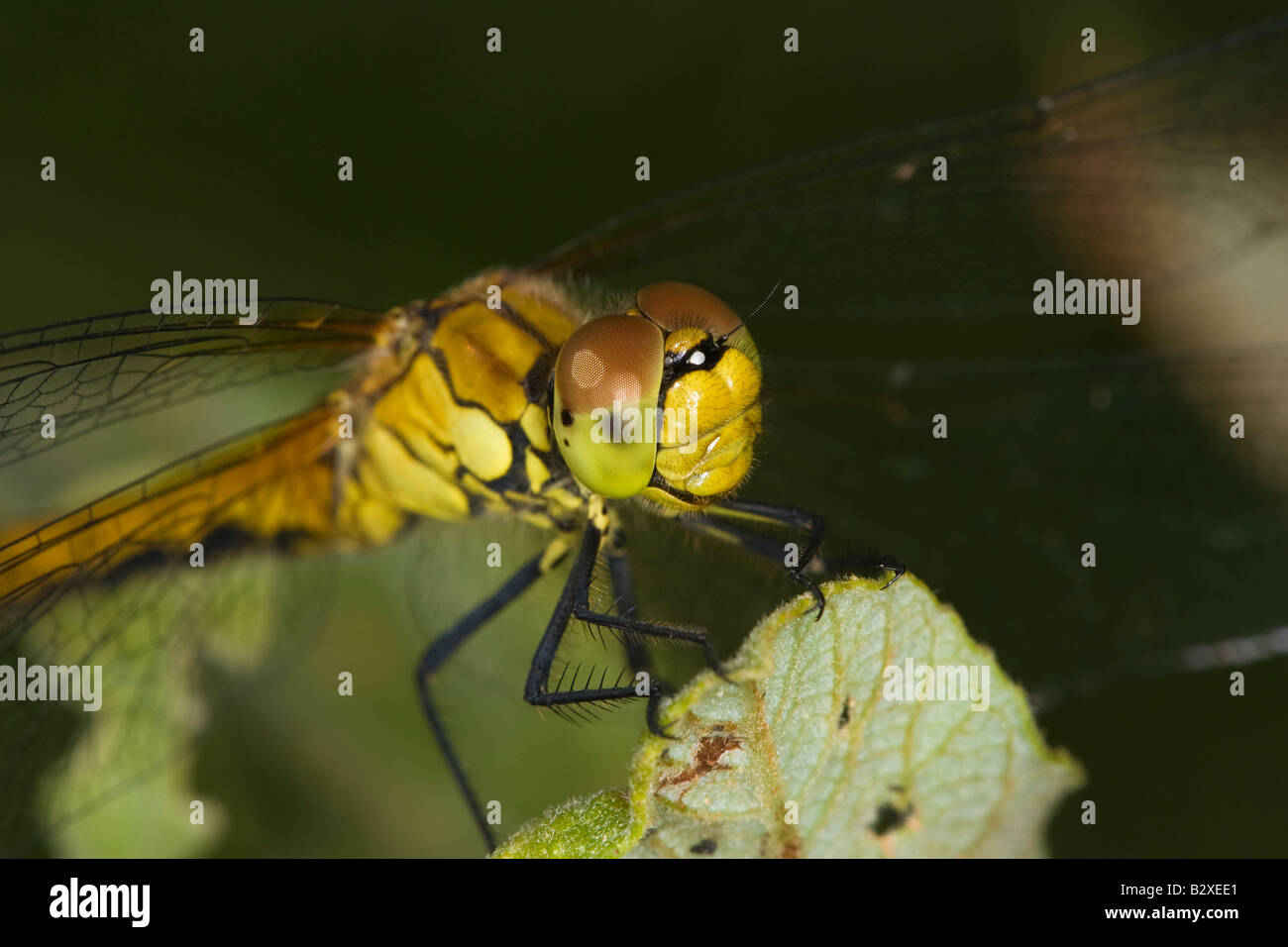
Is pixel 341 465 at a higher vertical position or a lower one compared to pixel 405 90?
lower

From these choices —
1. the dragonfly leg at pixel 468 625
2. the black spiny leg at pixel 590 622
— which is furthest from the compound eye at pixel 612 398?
the dragonfly leg at pixel 468 625

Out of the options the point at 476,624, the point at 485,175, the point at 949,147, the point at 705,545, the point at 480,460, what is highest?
the point at 485,175

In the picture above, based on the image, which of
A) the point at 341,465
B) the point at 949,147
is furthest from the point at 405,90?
the point at 949,147

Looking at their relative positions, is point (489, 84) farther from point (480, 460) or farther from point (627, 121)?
point (480, 460)

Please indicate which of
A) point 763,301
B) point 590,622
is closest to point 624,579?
point 590,622

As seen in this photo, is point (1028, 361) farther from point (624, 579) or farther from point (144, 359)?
point (144, 359)

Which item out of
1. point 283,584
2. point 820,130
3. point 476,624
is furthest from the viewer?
point 820,130
